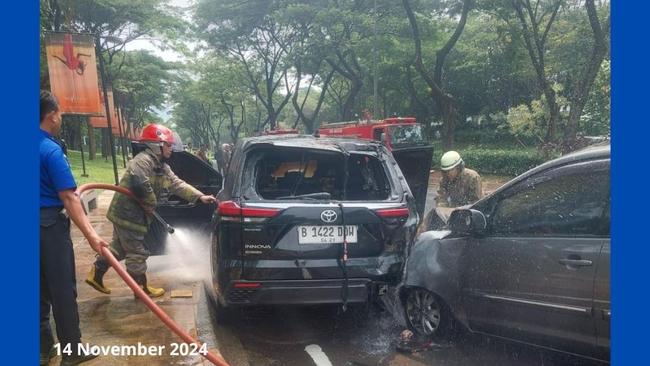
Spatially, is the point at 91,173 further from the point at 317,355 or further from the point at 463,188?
the point at 317,355

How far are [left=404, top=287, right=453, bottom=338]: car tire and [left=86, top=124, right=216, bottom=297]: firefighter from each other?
6.16 feet

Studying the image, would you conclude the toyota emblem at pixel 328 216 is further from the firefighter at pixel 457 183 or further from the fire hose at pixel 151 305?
the firefighter at pixel 457 183

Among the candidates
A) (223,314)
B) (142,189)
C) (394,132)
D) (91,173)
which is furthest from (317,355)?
(91,173)

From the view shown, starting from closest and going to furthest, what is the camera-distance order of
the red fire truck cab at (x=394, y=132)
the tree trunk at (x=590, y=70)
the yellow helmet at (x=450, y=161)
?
the yellow helmet at (x=450, y=161) < the tree trunk at (x=590, y=70) < the red fire truck cab at (x=394, y=132)

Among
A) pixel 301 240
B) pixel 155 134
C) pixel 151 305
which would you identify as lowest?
pixel 151 305

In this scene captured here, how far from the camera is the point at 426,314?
3895mm

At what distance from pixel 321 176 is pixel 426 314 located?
63.7 inches

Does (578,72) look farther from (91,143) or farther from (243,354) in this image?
(91,143)

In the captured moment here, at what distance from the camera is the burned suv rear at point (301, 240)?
138 inches

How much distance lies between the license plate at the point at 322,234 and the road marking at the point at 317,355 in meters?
0.85

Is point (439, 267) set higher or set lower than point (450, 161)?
lower

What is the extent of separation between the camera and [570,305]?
280cm

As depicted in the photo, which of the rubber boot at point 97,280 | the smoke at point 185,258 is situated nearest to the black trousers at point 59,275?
the rubber boot at point 97,280

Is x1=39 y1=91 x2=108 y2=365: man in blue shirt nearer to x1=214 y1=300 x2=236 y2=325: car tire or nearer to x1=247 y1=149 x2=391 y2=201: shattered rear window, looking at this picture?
x1=214 y1=300 x2=236 y2=325: car tire
